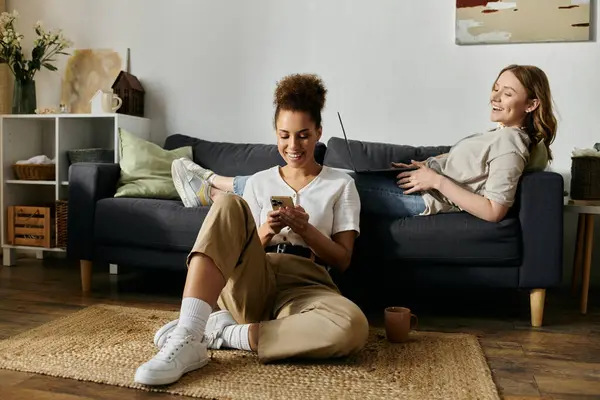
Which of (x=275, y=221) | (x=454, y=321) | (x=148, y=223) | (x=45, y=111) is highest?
(x=45, y=111)

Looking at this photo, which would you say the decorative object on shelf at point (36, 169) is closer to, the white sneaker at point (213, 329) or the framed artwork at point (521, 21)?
the white sneaker at point (213, 329)

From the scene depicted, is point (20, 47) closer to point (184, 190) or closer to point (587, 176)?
point (184, 190)

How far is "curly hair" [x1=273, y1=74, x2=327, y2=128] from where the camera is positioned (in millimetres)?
2004

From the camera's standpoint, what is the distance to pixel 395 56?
326 cm

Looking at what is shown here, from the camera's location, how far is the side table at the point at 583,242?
8.21ft

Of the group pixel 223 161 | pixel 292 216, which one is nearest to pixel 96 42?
pixel 223 161

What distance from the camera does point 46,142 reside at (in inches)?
148

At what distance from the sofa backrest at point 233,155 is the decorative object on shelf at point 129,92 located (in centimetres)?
34

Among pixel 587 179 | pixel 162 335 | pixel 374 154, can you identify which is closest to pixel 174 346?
pixel 162 335

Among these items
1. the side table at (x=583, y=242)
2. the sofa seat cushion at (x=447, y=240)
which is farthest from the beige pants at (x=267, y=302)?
the side table at (x=583, y=242)

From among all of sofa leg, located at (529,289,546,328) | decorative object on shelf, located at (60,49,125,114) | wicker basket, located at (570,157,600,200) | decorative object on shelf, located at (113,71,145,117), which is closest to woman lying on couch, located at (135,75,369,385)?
sofa leg, located at (529,289,546,328)

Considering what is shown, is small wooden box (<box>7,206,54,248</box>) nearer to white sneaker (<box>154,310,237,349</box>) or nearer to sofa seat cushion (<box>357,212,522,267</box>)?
white sneaker (<box>154,310,237,349</box>)

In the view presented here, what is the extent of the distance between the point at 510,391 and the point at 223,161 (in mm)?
1927

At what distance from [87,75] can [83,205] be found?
1.24 meters
